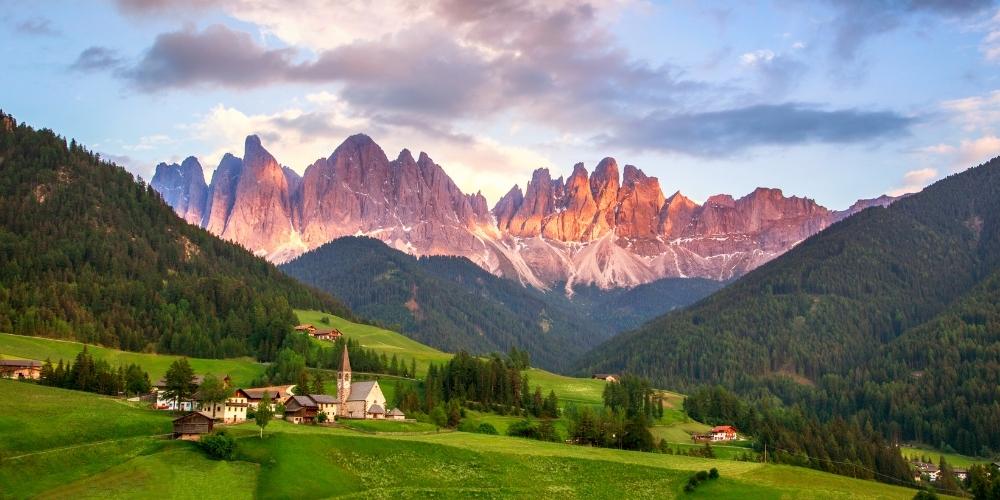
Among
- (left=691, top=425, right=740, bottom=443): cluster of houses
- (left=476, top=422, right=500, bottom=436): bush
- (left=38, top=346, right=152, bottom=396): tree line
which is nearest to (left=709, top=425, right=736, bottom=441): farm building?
(left=691, top=425, right=740, bottom=443): cluster of houses

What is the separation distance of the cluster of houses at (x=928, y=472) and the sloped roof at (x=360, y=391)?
89.9 meters

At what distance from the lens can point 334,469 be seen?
95938mm

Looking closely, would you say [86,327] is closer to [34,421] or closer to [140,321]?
[140,321]

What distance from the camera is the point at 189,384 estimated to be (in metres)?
125

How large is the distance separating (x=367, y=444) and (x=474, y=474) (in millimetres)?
13015

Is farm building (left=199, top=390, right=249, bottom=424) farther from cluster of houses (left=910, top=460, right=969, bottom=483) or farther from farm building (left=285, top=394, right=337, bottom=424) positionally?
cluster of houses (left=910, top=460, right=969, bottom=483)

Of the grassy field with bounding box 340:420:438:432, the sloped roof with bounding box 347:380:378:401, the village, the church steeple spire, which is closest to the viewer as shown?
the village

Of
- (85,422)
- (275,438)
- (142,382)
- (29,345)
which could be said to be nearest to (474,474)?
(275,438)

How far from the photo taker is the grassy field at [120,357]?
6068 inches

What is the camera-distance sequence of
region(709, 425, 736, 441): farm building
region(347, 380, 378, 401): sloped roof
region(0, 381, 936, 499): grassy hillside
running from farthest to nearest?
region(709, 425, 736, 441): farm building, region(347, 380, 378, 401): sloped roof, region(0, 381, 936, 499): grassy hillside

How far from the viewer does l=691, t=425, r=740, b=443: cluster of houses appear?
177012 millimetres

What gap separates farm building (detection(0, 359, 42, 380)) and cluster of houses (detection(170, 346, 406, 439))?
1639 cm

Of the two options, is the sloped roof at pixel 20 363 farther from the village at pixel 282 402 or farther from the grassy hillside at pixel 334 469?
the grassy hillside at pixel 334 469

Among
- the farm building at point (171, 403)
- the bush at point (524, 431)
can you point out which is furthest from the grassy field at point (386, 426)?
the farm building at point (171, 403)
